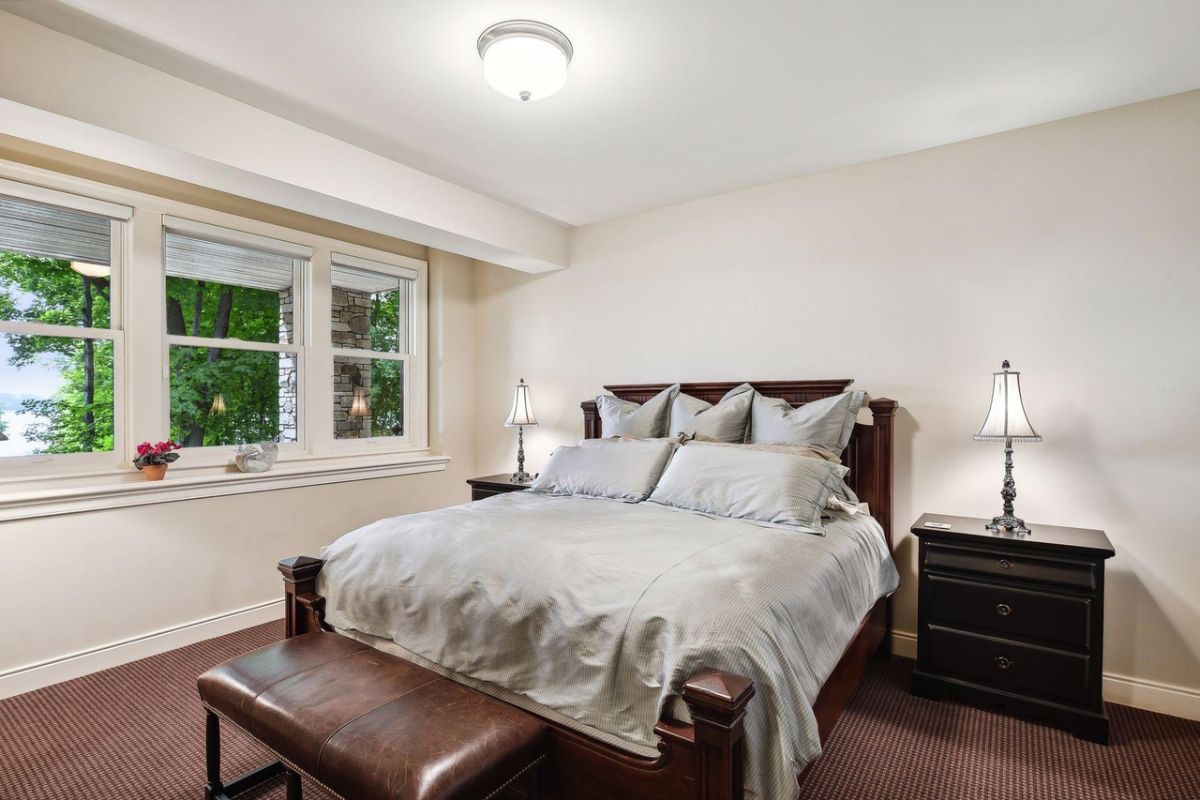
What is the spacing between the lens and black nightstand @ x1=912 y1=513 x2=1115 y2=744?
220 centimetres

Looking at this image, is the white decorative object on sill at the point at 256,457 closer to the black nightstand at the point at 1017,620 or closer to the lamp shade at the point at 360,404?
the lamp shade at the point at 360,404

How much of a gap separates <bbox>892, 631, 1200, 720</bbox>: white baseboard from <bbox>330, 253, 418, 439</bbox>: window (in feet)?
14.1

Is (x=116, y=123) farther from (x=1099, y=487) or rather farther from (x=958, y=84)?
(x=1099, y=487)

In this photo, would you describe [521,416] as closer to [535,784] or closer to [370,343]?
[370,343]

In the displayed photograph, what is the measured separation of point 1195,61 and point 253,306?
Answer: 181 inches

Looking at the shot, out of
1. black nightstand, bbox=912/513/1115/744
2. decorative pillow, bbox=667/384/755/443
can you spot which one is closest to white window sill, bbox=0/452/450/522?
decorative pillow, bbox=667/384/755/443

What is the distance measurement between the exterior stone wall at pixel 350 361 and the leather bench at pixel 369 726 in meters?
2.42

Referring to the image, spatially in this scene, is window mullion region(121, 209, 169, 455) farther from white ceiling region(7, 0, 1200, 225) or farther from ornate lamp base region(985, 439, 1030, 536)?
ornate lamp base region(985, 439, 1030, 536)

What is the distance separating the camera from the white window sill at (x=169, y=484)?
102 inches

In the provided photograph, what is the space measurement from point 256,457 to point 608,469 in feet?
6.71

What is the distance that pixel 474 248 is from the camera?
12.4 ft

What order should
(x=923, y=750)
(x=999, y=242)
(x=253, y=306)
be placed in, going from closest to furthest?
1. (x=923, y=750)
2. (x=999, y=242)
3. (x=253, y=306)

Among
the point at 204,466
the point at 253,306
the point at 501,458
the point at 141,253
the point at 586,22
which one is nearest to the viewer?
the point at 586,22

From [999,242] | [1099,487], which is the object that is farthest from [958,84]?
[1099,487]
